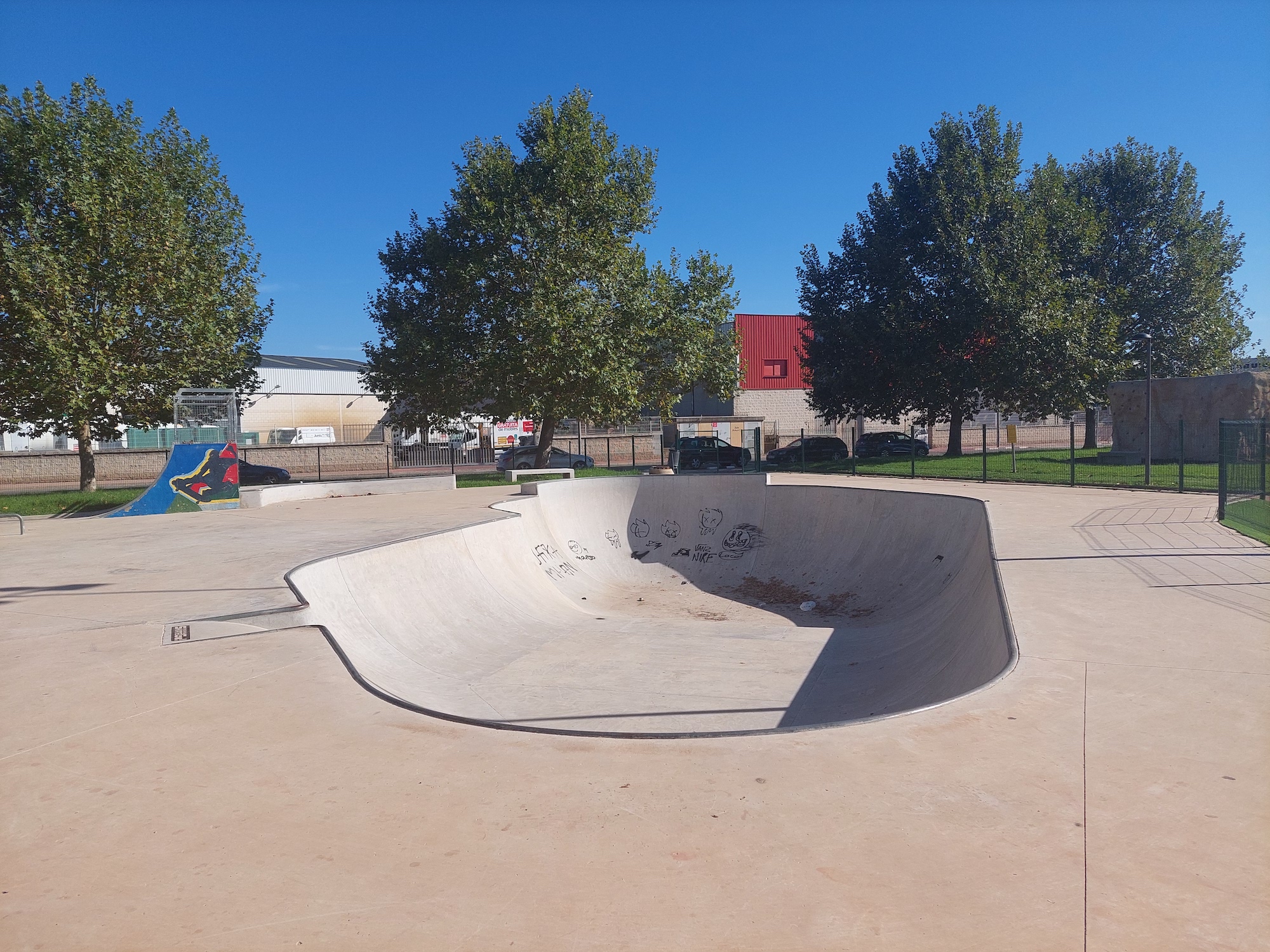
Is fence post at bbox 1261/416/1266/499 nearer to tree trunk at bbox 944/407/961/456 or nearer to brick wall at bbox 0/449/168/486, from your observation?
tree trunk at bbox 944/407/961/456

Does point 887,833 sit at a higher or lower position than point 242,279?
lower

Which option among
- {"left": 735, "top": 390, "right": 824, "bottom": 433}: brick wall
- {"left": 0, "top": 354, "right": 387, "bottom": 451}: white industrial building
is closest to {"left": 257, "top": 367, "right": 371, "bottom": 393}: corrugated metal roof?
{"left": 0, "top": 354, "right": 387, "bottom": 451}: white industrial building

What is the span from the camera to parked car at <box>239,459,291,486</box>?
97.1ft

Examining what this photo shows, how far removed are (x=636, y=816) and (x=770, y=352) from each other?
4971 cm

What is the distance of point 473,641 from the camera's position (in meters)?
9.67

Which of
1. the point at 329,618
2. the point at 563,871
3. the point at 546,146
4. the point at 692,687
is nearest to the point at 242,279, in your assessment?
the point at 546,146

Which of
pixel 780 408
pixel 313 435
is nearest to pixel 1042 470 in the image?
pixel 780 408

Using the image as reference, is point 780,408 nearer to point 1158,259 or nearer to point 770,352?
point 770,352

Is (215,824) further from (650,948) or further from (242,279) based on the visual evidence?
(242,279)

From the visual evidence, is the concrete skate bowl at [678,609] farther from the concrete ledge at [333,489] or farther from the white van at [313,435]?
the white van at [313,435]

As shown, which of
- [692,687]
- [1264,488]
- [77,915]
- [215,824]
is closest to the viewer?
[77,915]

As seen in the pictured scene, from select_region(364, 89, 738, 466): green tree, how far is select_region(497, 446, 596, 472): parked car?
26.4 feet

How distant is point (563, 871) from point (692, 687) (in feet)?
16.5

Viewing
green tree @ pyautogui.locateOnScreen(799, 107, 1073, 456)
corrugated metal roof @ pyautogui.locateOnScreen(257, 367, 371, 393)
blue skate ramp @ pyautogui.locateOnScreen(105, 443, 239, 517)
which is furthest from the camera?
corrugated metal roof @ pyautogui.locateOnScreen(257, 367, 371, 393)
